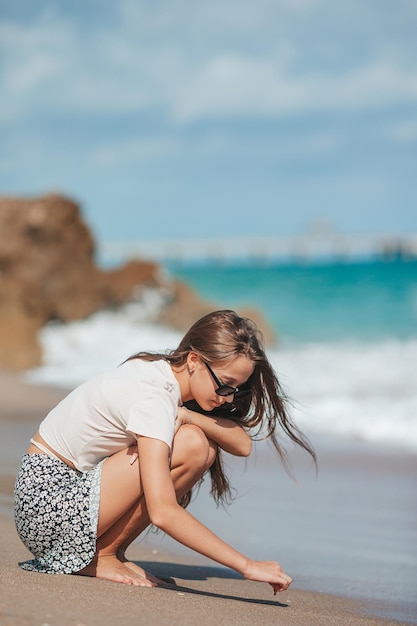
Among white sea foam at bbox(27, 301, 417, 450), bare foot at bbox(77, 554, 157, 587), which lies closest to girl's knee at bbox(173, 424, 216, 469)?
bare foot at bbox(77, 554, 157, 587)

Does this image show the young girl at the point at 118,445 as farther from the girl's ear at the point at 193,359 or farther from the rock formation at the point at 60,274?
the rock formation at the point at 60,274

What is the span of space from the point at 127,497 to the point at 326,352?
13.9 metres

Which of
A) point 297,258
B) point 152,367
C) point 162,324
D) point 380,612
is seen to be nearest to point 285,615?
point 380,612

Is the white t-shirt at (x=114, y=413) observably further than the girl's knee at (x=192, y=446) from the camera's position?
No

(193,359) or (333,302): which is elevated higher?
(333,302)

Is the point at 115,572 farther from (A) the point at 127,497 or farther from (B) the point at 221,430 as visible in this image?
(B) the point at 221,430

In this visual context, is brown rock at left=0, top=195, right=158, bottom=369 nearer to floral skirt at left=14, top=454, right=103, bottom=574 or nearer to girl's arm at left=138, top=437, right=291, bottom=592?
floral skirt at left=14, top=454, right=103, bottom=574

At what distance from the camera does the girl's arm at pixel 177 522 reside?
271 centimetres

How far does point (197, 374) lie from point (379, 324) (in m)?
22.8

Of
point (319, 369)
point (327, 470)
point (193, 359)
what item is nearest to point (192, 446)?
point (193, 359)

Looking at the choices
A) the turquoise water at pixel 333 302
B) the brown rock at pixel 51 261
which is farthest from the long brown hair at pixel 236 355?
the turquoise water at pixel 333 302

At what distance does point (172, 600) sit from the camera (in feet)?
8.91

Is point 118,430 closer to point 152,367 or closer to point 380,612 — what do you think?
point 152,367

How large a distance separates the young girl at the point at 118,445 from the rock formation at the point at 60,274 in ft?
35.6
